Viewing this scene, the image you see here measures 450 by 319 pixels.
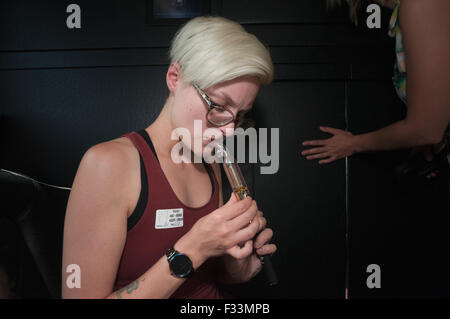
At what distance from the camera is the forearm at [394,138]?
720 millimetres

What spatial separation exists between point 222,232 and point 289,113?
54cm

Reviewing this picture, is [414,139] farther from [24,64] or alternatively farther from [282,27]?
[24,64]

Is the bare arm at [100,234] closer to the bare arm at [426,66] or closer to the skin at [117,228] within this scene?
the skin at [117,228]

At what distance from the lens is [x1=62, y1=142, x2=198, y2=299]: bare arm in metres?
0.51

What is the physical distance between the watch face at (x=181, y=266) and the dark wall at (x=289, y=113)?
44 centimetres

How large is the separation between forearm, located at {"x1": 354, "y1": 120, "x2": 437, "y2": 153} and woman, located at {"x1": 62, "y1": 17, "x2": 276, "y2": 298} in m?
0.43

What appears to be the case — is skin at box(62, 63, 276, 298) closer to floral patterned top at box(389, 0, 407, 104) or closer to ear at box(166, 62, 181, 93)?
ear at box(166, 62, 181, 93)

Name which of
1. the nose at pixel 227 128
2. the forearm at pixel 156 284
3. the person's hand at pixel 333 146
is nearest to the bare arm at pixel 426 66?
the person's hand at pixel 333 146

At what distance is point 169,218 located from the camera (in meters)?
0.61

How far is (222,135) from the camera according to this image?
621 mm

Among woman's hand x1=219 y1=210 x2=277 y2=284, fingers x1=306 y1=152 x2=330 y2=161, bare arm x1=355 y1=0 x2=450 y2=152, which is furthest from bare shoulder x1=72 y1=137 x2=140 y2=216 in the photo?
bare arm x1=355 y1=0 x2=450 y2=152

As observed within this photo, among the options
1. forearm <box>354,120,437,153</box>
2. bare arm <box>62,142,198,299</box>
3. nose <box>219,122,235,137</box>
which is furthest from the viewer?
forearm <box>354,120,437,153</box>
